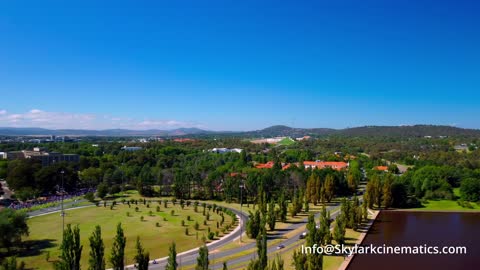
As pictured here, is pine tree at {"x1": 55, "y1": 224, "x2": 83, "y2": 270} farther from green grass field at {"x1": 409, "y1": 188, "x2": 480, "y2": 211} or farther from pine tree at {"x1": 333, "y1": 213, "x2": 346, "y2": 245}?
green grass field at {"x1": 409, "y1": 188, "x2": 480, "y2": 211}

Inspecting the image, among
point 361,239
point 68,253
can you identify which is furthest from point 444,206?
point 68,253

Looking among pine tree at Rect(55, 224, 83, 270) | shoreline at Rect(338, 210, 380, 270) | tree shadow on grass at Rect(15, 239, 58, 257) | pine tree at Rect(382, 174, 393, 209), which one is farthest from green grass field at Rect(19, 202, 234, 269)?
pine tree at Rect(382, 174, 393, 209)

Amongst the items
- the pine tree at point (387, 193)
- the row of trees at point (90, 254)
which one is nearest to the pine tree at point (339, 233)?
the row of trees at point (90, 254)

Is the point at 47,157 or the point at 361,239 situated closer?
the point at 361,239

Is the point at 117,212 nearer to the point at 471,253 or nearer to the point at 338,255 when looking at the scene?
the point at 338,255

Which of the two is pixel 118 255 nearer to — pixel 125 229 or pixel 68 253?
pixel 68 253

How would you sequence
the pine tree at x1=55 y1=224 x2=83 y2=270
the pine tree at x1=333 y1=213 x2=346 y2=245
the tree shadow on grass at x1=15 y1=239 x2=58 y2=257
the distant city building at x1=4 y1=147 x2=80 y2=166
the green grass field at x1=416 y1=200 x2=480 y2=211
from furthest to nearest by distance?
1. the distant city building at x1=4 y1=147 x2=80 y2=166
2. the green grass field at x1=416 y1=200 x2=480 y2=211
3. the tree shadow on grass at x1=15 y1=239 x2=58 y2=257
4. the pine tree at x1=333 y1=213 x2=346 y2=245
5. the pine tree at x1=55 y1=224 x2=83 y2=270
